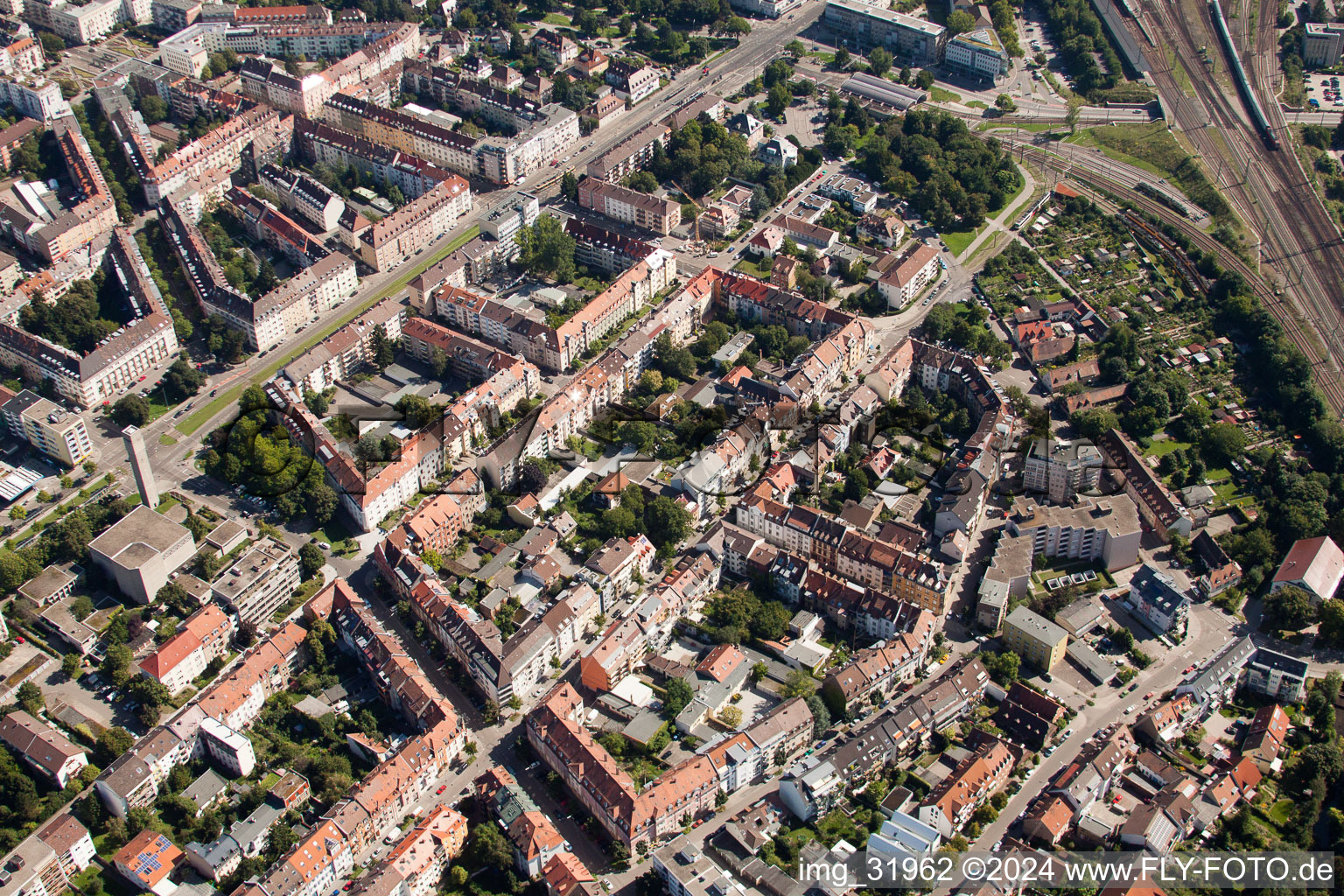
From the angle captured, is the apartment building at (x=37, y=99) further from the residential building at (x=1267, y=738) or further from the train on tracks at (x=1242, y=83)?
the train on tracks at (x=1242, y=83)

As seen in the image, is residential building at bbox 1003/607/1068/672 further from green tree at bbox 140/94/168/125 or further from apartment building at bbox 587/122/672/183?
green tree at bbox 140/94/168/125

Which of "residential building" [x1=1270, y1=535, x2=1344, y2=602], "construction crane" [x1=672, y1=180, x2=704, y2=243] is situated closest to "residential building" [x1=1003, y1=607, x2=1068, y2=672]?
"residential building" [x1=1270, y1=535, x2=1344, y2=602]

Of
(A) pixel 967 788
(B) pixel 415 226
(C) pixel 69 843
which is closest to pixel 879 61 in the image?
(B) pixel 415 226

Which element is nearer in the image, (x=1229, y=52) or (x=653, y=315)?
(x=653, y=315)

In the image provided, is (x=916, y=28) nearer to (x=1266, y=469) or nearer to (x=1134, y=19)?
(x=1134, y=19)

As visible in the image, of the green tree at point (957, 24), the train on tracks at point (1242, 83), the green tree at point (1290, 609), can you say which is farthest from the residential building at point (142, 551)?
the train on tracks at point (1242, 83)

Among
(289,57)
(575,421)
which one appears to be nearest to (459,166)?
(289,57)
